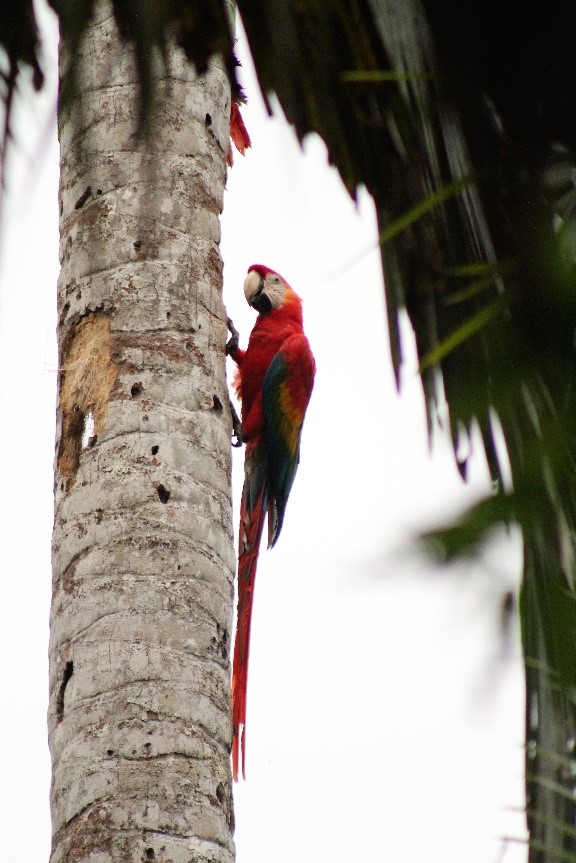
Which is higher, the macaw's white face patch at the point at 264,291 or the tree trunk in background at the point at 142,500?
the macaw's white face patch at the point at 264,291

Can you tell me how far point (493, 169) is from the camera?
66cm

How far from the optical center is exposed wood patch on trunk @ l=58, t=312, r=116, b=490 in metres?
1.71

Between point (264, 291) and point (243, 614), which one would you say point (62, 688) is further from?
→ point (264, 291)

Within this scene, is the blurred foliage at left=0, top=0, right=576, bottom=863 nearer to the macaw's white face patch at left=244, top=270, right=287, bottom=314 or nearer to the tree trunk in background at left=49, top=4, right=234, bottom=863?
the tree trunk in background at left=49, top=4, right=234, bottom=863

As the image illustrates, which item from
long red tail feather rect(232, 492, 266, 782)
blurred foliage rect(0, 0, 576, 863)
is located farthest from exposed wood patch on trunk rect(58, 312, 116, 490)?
blurred foliage rect(0, 0, 576, 863)

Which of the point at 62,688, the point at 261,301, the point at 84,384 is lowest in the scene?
the point at 62,688

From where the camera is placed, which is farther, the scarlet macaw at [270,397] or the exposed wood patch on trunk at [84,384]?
the scarlet macaw at [270,397]

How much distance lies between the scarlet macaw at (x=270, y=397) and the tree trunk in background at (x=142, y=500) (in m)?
0.75

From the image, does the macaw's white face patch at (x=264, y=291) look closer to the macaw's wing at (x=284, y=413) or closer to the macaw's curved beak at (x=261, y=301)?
the macaw's curved beak at (x=261, y=301)

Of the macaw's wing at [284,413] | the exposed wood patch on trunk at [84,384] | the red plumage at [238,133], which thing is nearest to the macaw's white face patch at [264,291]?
the macaw's wing at [284,413]

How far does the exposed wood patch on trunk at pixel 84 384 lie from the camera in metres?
1.71

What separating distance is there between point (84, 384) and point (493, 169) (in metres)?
1.19

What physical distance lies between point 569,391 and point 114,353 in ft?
4.11

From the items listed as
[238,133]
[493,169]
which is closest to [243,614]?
[238,133]
